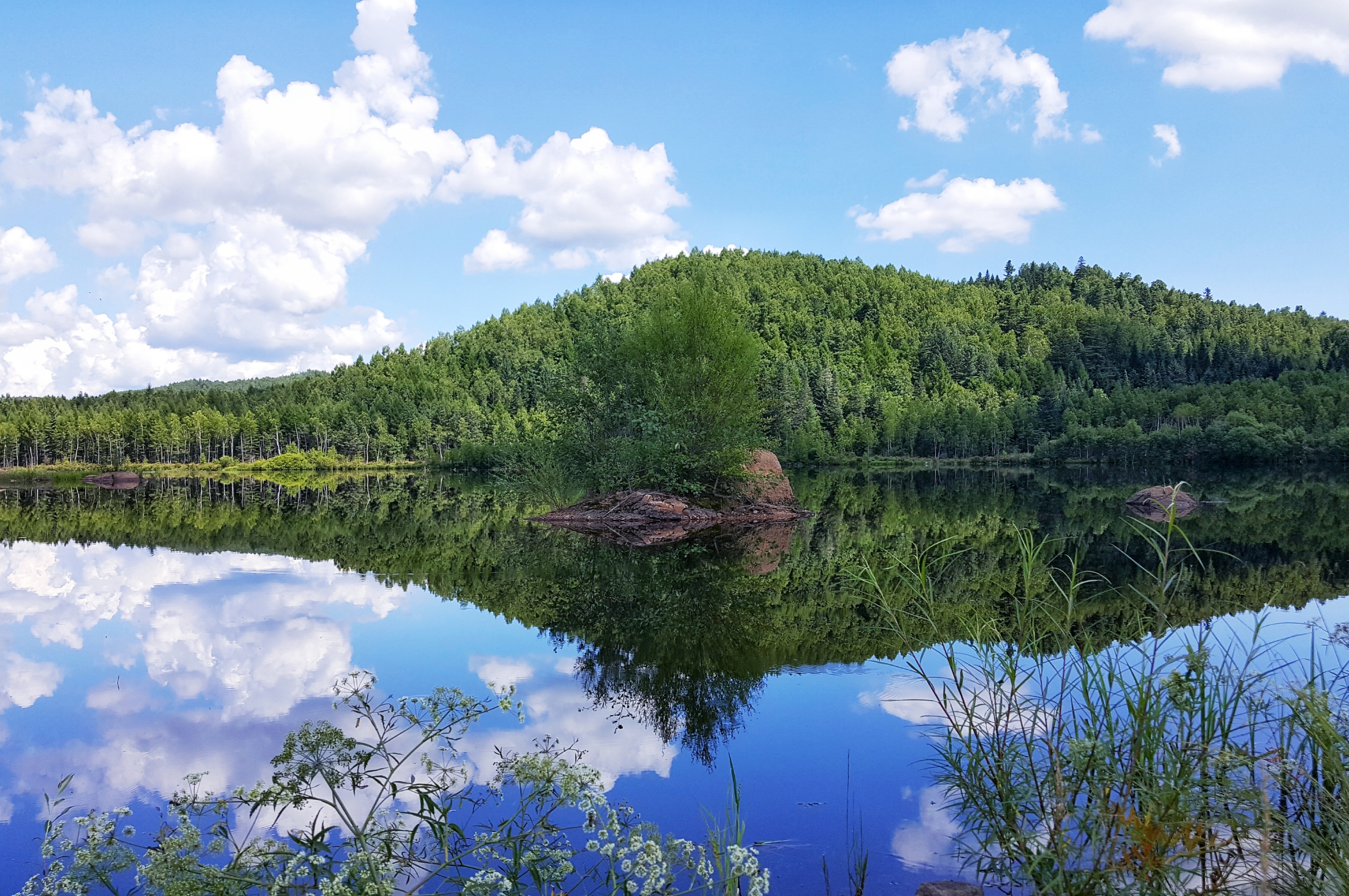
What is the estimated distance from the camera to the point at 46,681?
340 inches

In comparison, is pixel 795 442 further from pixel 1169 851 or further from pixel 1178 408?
pixel 1169 851

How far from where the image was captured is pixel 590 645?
9.55 m

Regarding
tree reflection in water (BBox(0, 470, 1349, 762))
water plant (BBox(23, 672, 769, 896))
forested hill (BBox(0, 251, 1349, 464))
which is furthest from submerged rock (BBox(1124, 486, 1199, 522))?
forested hill (BBox(0, 251, 1349, 464))

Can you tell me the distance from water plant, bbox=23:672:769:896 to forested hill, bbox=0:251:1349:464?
6892 cm

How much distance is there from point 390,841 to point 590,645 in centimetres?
591

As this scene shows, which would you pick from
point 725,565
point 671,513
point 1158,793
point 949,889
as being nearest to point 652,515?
point 671,513

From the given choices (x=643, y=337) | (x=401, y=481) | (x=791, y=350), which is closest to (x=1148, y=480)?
(x=643, y=337)

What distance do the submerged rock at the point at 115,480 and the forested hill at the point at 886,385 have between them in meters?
28.4

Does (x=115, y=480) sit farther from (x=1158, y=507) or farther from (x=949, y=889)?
(x=949, y=889)

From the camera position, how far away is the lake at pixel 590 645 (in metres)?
5.65

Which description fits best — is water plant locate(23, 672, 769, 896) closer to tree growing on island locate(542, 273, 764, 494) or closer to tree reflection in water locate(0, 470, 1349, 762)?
tree reflection in water locate(0, 470, 1349, 762)

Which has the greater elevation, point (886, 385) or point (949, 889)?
point (886, 385)

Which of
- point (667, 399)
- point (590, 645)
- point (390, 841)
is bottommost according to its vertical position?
point (590, 645)

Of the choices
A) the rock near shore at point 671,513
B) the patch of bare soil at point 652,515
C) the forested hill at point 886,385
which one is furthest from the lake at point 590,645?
the forested hill at point 886,385
